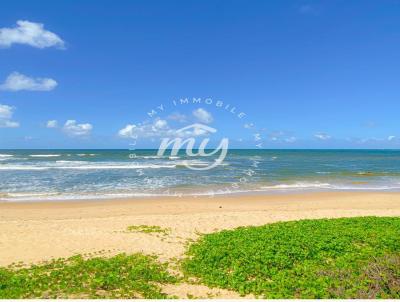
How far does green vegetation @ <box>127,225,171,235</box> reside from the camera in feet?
41.7

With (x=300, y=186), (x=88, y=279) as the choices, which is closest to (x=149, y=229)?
(x=88, y=279)

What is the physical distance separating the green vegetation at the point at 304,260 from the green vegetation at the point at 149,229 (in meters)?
1.76

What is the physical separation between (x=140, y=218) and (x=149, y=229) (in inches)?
95.6

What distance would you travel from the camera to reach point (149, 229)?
1310cm

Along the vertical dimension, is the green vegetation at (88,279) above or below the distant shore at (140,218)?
above

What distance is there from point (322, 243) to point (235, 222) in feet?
16.4

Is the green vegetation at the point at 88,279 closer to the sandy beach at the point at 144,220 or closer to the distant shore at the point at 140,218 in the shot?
the sandy beach at the point at 144,220

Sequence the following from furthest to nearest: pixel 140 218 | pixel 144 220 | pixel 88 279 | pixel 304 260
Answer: pixel 140 218 < pixel 144 220 < pixel 304 260 < pixel 88 279

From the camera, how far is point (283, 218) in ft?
51.1

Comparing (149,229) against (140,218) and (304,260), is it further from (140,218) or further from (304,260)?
(304,260)

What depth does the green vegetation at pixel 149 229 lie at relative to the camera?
12719 mm

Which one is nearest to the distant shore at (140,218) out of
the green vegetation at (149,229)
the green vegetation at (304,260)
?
the green vegetation at (149,229)

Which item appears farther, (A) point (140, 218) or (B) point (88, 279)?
(A) point (140, 218)

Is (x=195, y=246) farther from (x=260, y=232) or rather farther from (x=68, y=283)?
(x=68, y=283)
